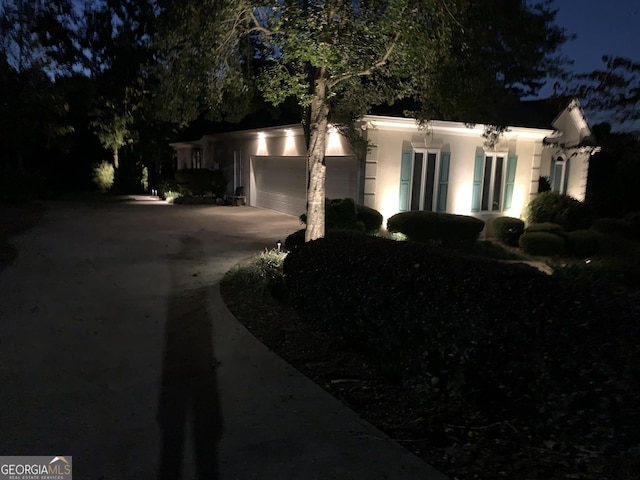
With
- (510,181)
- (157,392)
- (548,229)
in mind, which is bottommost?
(157,392)

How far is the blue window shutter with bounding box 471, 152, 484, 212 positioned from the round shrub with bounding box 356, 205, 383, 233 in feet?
12.7

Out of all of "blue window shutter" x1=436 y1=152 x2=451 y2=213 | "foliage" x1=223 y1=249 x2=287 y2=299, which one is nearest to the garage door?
"blue window shutter" x1=436 y1=152 x2=451 y2=213

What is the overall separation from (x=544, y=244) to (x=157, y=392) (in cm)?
1091

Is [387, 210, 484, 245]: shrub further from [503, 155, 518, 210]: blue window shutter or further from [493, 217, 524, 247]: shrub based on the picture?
[503, 155, 518, 210]: blue window shutter

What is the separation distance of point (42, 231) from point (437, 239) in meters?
9.87

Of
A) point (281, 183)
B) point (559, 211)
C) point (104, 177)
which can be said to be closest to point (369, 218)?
point (559, 211)

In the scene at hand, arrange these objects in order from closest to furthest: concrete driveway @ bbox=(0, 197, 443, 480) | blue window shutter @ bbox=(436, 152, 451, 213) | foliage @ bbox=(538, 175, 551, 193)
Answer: concrete driveway @ bbox=(0, 197, 443, 480), blue window shutter @ bbox=(436, 152, 451, 213), foliage @ bbox=(538, 175, 551, 193)

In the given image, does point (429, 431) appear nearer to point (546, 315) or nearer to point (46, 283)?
point (546, 315)

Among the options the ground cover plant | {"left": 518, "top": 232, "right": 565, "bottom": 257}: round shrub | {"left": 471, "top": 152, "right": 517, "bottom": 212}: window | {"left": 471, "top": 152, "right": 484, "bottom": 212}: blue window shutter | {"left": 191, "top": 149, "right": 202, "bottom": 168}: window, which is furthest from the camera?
{"left": 191, "top": 149, "right": 202, "bottom": 168}: window

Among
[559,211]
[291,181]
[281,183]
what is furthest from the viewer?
[281,183]

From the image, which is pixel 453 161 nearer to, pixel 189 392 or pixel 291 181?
pixel 291 181

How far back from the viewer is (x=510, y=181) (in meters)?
16.4

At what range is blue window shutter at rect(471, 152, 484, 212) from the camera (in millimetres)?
15586

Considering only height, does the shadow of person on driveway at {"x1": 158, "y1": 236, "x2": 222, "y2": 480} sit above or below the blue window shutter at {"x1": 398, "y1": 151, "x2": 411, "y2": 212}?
below
